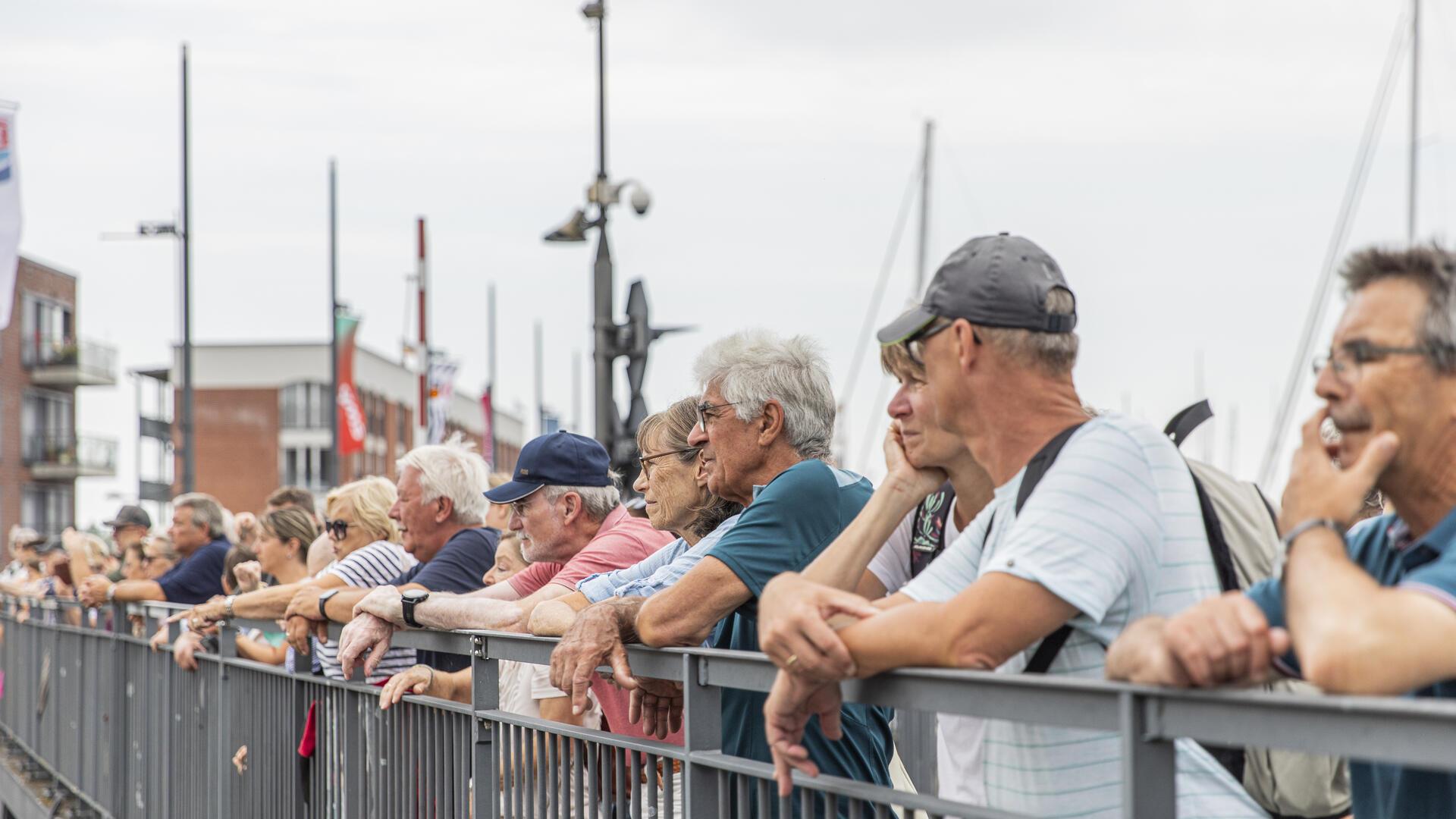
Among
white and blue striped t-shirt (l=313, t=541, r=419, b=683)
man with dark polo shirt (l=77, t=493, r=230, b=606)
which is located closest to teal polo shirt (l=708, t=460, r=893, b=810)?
white and blue striped t-shirt (l=313, t=541, r=419, b=683)

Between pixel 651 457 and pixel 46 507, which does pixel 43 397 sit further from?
pixel 651 457

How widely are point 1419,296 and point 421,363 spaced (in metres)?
23.8

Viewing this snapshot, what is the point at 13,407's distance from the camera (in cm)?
6100

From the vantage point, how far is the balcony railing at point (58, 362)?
6238 cm

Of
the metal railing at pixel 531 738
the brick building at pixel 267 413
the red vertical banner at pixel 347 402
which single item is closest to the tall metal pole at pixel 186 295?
the red vertical banner at pixel 347 402

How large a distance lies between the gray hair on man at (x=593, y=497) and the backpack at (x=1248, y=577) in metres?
3.27

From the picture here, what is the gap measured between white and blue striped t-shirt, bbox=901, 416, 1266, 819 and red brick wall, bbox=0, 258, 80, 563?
61.2 meters

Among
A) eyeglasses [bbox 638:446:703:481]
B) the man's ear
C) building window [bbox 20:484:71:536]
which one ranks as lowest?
building window [bbox 20:484:71:536]

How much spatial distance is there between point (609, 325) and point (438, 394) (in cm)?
1061

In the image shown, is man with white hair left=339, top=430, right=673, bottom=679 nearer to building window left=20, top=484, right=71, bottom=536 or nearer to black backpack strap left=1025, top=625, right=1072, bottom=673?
black backpack strap left=1025, top=625, right=1072, bottom=673

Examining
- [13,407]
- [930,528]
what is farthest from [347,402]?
[13,407]

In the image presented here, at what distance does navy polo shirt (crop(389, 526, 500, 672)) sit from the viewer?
641cm

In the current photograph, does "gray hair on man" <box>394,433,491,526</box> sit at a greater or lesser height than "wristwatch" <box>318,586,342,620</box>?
greater

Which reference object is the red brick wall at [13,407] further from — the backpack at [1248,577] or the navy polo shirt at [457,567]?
the backpack at [1248,577]
